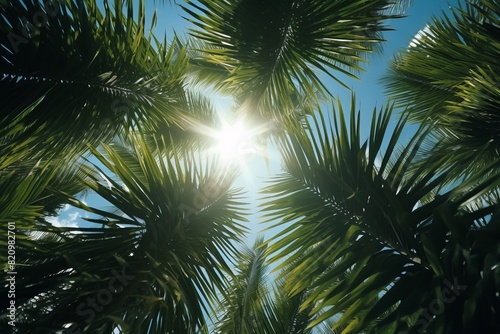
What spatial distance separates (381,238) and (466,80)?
1389 millimetres

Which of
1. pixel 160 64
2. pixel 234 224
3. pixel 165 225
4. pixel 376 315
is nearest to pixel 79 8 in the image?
pixel 160 64

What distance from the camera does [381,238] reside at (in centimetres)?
169

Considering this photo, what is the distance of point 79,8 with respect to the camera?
2035 mm

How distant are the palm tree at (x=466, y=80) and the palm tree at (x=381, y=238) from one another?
35cm

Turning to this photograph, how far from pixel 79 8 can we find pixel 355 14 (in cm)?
165

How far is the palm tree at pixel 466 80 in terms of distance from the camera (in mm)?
2158
